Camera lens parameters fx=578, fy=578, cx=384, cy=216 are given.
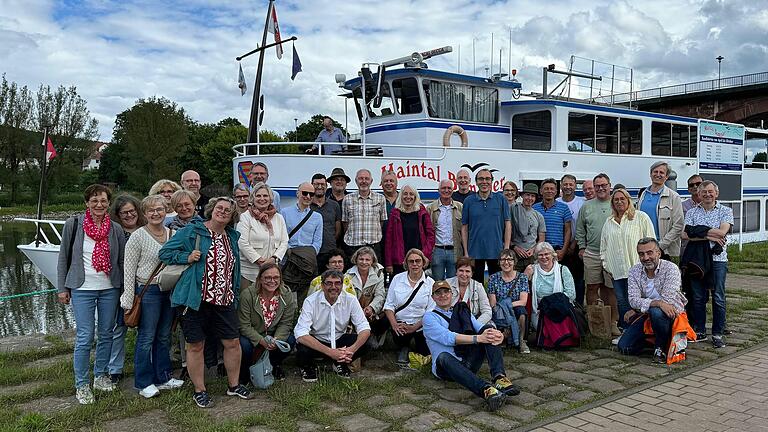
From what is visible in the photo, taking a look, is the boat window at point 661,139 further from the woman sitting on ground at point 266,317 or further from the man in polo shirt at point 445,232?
the woman sitting on ground at point 266,317

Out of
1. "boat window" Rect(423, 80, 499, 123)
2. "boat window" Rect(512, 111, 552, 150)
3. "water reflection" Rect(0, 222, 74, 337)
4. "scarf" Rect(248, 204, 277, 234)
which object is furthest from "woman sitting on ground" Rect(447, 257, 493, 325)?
"boat window" Rect(512, 111, 552, 150)

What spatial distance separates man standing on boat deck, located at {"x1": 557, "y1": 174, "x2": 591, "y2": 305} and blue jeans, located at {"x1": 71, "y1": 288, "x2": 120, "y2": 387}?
5.13m

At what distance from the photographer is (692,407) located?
4363 millimetres

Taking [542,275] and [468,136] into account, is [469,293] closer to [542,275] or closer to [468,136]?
[542,275]

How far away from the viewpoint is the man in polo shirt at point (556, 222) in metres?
7.13

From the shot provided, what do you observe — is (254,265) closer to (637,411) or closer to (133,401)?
(133,401)

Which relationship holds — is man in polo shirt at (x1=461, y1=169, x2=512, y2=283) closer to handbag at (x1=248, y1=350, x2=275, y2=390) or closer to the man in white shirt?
the man in white shirt

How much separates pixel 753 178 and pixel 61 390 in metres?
18.2

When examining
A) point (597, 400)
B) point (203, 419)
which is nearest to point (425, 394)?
point (597, 400)

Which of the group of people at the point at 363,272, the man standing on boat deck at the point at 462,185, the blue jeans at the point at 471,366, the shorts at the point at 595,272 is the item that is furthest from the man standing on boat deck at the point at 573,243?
the blue jeans at the point at 471,366

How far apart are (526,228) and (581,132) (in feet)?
19.8

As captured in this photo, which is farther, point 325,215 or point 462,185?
point 462,185

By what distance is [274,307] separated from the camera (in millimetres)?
5082

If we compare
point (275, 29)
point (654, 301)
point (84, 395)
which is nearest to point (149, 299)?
point (84, 395)
